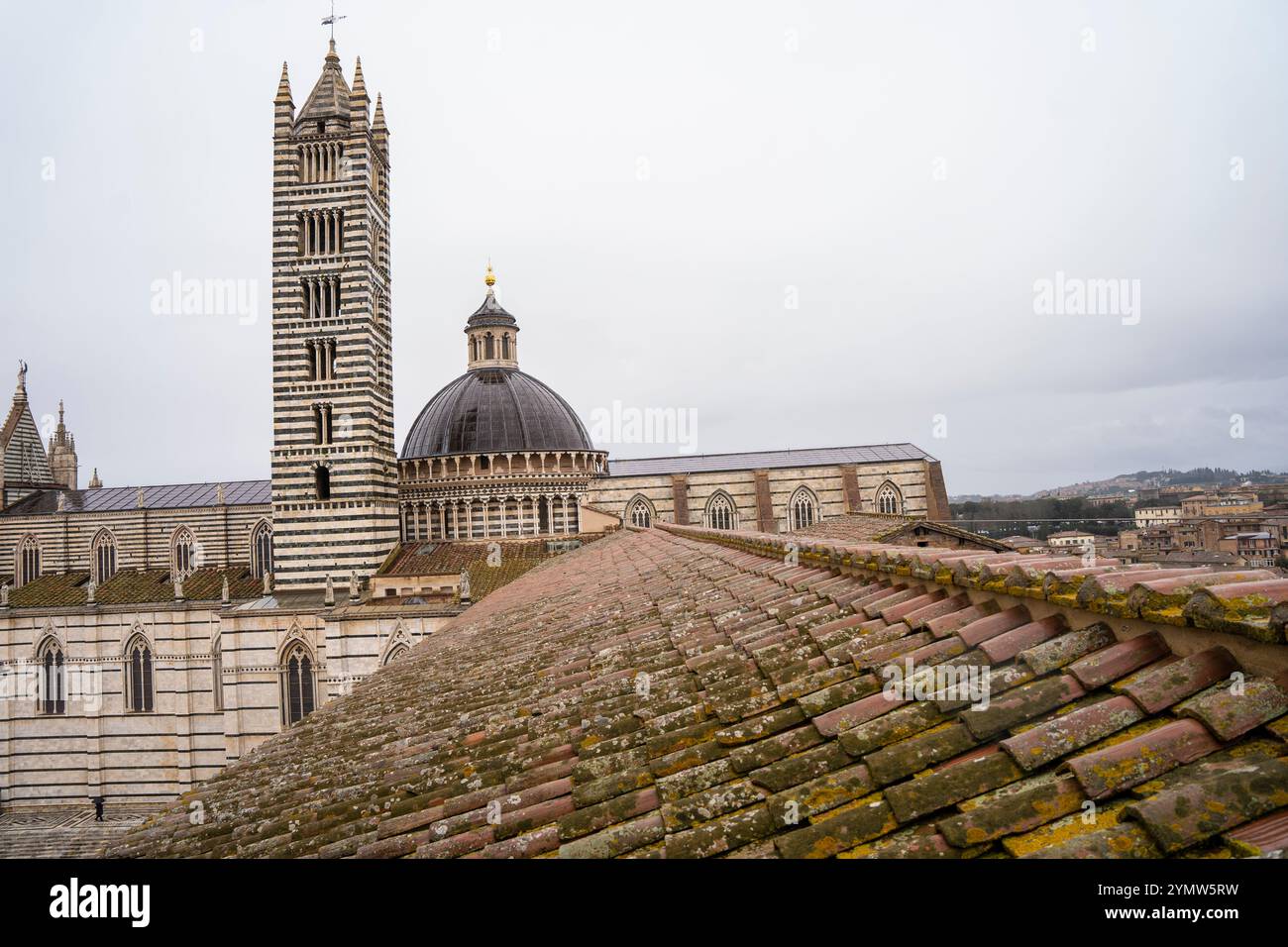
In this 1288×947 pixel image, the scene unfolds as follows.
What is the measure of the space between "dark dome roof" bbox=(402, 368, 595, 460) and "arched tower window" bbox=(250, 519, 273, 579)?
738 cm

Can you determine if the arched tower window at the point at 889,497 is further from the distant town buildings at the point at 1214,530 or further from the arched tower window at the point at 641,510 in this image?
the distant town buildings at the point at 1214,530

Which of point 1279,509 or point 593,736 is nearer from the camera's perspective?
point 593,736

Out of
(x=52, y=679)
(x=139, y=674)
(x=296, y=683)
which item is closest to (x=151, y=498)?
(x=52, y=679)

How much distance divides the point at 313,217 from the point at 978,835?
103 ft

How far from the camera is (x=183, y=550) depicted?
123 feet

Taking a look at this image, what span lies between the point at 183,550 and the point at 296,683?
14.8 meters

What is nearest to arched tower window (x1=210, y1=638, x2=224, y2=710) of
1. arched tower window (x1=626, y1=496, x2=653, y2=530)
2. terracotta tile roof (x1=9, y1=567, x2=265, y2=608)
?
terracotta tile roof (x1=9, y1=567, x2=265, y2=608)

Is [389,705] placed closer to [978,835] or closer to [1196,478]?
[978,835]

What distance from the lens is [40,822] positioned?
29.2 metres

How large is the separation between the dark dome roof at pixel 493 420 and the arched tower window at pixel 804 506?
10087 mm

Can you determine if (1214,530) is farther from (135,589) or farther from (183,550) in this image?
(183,550)

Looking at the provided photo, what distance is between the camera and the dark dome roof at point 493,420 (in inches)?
1378
